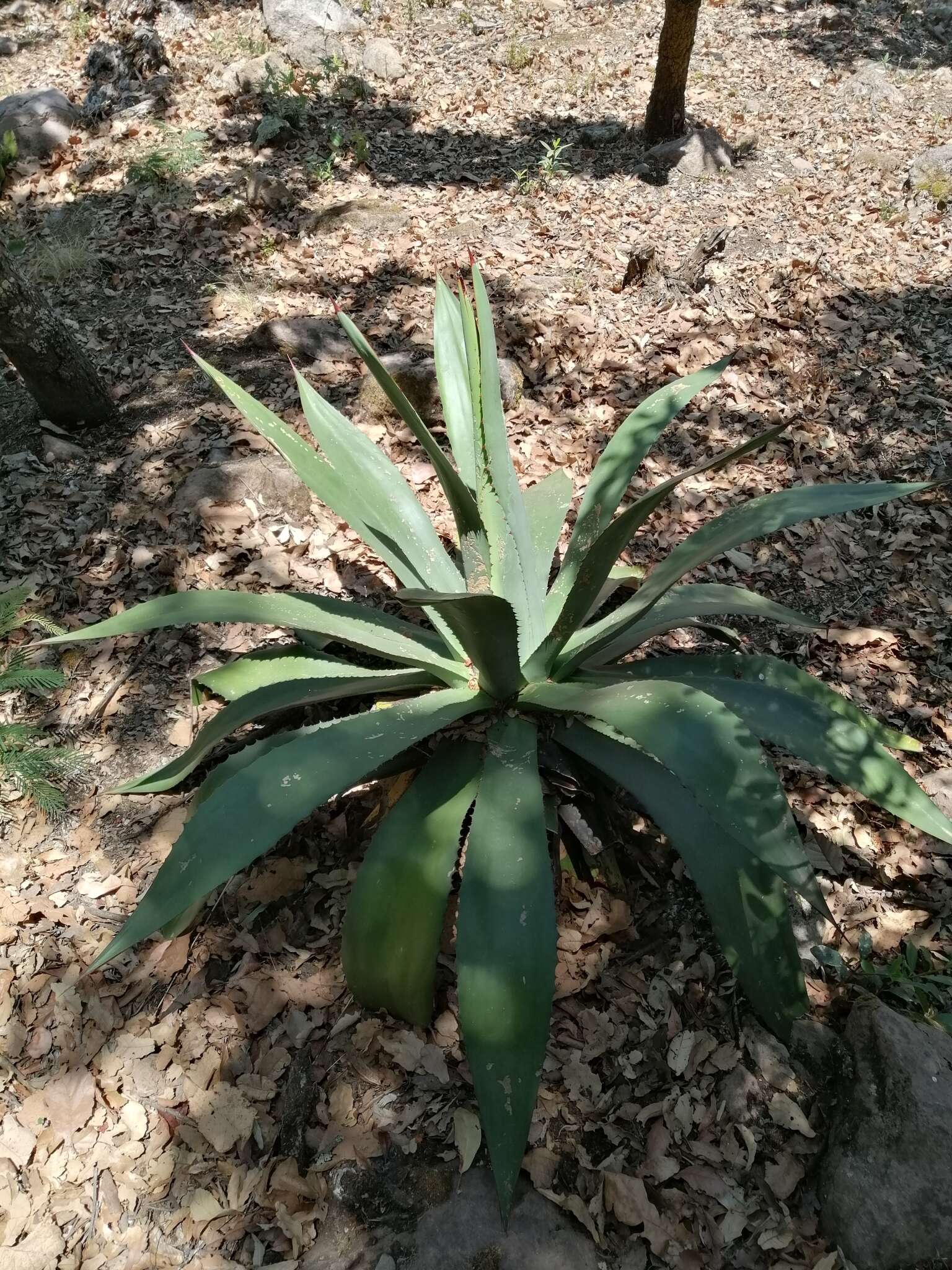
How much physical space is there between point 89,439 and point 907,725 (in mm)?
3523

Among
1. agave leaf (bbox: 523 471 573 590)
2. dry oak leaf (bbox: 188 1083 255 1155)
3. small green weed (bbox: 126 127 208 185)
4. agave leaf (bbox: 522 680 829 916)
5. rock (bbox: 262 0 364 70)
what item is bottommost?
dry oak leaf (bbox: 188 1083 255 1155)

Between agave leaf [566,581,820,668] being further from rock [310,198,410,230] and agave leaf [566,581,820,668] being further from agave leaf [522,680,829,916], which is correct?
rock [310,198,410,230]

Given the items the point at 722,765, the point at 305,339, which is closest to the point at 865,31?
the point at 305,339

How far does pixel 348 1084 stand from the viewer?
185 centimetres

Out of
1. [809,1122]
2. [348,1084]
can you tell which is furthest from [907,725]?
[348,1084]

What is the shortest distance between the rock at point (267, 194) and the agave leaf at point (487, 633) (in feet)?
14.6

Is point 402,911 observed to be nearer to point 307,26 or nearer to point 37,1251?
point 37,1251

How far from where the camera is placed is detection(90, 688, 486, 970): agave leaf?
151 centimetres

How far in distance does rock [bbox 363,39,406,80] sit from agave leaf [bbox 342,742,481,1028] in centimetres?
728

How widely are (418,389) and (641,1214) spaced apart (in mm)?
3152

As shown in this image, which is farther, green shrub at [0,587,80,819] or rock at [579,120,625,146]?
rock at [579,120,625,146]

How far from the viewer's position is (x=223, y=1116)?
6.00 feet

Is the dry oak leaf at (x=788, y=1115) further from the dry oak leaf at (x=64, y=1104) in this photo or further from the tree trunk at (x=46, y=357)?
the tree trunk at (x=46, y=357)

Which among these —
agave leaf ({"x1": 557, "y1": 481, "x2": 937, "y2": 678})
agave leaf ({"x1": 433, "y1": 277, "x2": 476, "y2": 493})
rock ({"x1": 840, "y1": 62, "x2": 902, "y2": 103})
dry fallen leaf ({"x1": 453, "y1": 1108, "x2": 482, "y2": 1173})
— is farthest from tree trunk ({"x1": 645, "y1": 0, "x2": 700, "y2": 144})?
dry fallen leaf ({"x1": 453, "y1": 1108, "x2": 482, "y2": 1173})
